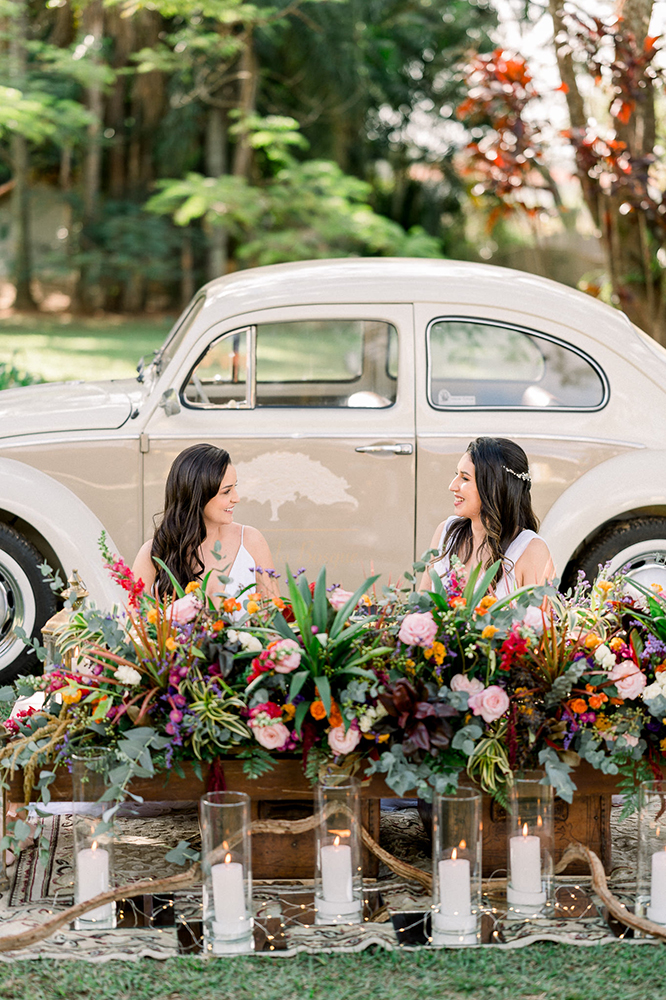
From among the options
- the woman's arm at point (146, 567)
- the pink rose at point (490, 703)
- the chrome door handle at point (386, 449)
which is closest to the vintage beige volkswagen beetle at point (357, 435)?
the chrome door handle at point (386, 449)

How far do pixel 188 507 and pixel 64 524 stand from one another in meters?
1.36

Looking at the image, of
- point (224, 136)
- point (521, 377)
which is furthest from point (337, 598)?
point (224, 136)

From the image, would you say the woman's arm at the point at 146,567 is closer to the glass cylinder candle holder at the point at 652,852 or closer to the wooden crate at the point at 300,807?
the wooden crate at the point at 300,807

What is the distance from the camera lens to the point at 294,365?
5.72 metres

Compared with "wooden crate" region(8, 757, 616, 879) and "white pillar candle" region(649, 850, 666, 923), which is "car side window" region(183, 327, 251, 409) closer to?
"wooden crate" region(8, 757, 616, 879)

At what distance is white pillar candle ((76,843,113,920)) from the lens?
2.96 m

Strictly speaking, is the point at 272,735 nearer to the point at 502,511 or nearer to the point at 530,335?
the point at 502,511

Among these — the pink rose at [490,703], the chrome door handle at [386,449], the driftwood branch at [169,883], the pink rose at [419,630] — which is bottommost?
the driftwood branch at [169,883]

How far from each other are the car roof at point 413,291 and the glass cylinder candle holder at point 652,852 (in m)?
2.87

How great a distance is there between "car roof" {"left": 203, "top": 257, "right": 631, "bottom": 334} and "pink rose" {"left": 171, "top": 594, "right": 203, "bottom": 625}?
244 cm

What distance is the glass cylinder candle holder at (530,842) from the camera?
293 centimetres

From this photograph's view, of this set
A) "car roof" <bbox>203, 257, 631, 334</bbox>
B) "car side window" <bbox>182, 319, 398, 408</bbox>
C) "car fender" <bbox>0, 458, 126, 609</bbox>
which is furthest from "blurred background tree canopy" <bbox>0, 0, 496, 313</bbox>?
"car fender" <bbox>0, 458, 126, 609</bbox>

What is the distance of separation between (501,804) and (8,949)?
137 centimetres

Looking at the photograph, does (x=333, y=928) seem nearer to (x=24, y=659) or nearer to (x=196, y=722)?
(x=196, y=722)
